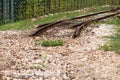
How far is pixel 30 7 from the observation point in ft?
109

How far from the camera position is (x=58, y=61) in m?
10.8

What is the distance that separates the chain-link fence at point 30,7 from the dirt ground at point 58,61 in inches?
453

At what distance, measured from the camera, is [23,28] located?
2072 centimetres

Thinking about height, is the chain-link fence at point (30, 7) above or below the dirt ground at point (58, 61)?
below

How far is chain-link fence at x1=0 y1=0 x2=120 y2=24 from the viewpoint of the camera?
26223mm

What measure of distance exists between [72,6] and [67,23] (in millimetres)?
18322

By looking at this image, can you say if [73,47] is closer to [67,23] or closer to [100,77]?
[100,77]

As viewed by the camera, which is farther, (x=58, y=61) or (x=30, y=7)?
(x=30, y=7)

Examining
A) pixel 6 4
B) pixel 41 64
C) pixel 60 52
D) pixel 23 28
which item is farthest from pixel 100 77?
pixel 6 4

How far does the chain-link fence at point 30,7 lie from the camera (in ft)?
86.0

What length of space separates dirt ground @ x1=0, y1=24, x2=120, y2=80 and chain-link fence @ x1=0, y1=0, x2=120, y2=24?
11.5m

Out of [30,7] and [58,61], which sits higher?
[58,61]

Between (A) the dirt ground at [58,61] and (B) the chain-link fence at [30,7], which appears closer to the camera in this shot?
(A) the dirt ground at [58,61]

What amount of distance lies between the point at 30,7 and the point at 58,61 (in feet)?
74.6
